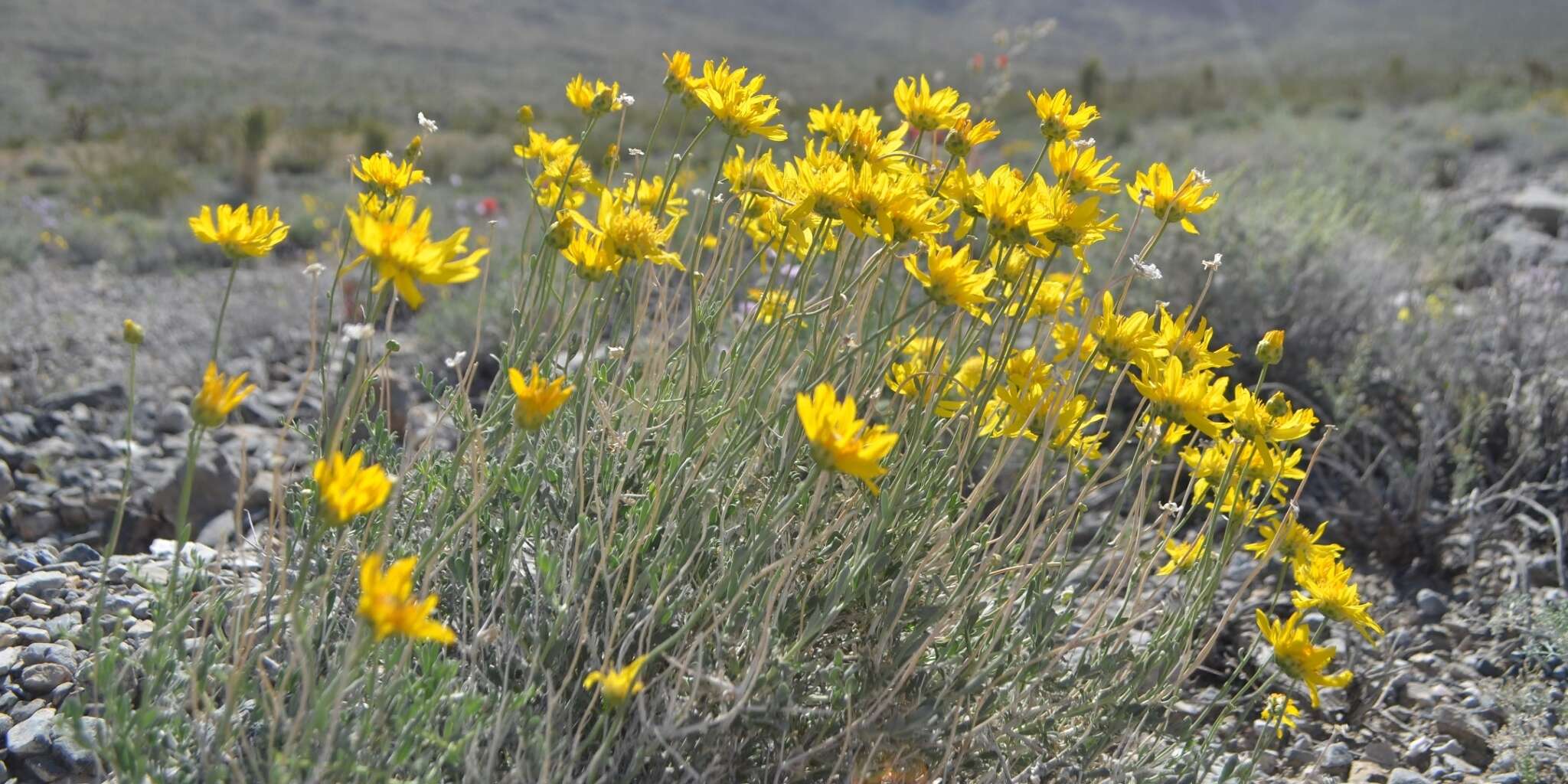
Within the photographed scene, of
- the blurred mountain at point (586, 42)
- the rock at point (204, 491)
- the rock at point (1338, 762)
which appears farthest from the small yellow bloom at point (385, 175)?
the blurred mountain at point (586, 42)

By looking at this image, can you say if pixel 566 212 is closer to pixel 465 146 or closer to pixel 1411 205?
pixel 1411 205

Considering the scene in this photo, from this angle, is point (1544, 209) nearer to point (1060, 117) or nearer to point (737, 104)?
point (1060, 117)

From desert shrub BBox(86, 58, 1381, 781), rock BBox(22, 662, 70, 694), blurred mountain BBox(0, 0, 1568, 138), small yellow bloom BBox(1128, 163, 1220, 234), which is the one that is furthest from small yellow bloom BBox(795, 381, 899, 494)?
blurred mountain BBox(0, 0, 1568, 138)

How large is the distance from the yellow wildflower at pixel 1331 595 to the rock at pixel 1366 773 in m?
0.72

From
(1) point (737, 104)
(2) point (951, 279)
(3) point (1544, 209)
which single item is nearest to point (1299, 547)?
(2) point (951, 279)

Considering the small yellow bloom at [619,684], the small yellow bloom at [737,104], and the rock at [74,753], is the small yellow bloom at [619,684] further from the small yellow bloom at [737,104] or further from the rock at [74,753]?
the small yellow bloom at [737,104]

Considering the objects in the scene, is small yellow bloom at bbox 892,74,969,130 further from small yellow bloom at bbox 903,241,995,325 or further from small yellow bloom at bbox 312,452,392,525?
small yellow bloom at bbox 312,452,392,525

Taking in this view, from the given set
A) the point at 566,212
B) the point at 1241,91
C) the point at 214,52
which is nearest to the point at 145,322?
the point at 566,212

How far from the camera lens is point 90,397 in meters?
4.20

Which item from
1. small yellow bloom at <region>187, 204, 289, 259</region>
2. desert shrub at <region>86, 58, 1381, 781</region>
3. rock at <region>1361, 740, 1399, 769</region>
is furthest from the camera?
rock at <region>1361, 740, 1399, 769</region>

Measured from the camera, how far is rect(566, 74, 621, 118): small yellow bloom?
2139 millimetres

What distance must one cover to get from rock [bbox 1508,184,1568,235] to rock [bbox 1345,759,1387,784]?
5.93 m

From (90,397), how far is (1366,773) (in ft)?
14.8

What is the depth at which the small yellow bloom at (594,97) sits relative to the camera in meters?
2.14
